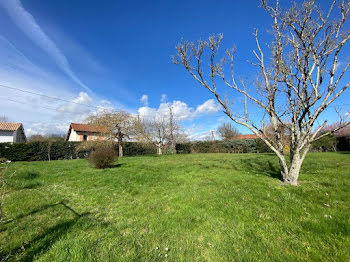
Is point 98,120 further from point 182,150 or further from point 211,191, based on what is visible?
point 211,191

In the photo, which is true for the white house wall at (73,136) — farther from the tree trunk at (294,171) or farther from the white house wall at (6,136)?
the tree trunk at (294,171)

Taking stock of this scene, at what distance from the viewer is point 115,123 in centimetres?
1848

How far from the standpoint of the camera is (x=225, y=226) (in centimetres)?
276

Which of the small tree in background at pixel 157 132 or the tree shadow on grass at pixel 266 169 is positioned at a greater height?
the small tree in background at pixel 157 132

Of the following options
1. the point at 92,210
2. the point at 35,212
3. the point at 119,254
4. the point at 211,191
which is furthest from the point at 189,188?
the point at 35,212

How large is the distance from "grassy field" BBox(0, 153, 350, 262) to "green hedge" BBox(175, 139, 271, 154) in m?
17.9

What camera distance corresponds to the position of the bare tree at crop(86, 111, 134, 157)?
59.3 ft

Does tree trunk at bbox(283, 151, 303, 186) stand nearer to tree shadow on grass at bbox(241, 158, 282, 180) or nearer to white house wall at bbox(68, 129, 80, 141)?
tree shadow on grass at bbox(241, 158, 282, 180)

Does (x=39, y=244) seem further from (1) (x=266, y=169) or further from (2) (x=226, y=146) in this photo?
(2) (x=226, y=146)

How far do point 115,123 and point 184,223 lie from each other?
1726 cm

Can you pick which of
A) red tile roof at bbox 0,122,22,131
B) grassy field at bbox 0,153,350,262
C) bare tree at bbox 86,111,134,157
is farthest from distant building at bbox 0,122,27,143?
grassy field at bbox 0,153,350,262

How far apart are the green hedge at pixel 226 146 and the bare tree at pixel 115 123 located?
9.45 metres

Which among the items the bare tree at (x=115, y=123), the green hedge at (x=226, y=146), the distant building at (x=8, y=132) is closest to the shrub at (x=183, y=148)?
the green hedge at (x=226, y=146)

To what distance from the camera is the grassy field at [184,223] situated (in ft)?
7.03
